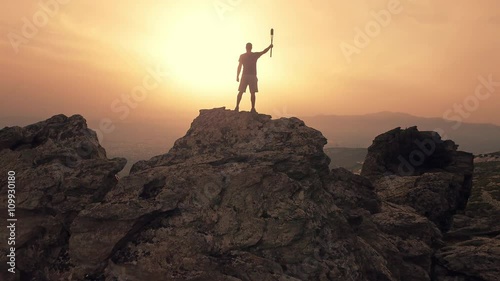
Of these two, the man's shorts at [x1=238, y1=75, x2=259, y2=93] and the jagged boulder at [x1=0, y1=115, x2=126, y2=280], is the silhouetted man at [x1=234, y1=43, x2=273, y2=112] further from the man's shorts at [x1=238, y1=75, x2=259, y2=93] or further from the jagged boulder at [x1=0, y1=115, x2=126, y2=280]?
the jagged boulder at [x1=0, y1=115, x2=126, y2=280]

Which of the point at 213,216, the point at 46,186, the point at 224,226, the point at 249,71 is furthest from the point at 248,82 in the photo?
the point at 46,186

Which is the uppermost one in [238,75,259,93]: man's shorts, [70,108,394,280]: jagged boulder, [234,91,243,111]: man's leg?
[238,75,259,93]: man's shorts

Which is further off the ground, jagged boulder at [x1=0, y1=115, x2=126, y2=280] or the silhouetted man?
the silhouetted man

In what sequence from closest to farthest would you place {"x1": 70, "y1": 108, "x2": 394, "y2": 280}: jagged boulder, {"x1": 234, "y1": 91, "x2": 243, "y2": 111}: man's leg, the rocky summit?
{"x1": 70, "y1": 108, "x2": 394, "y2": 280}: jagged boulder → the rocky summit → {"x1": 234, "y1": 91, "x2": 243, "y2": 111}: man's leg

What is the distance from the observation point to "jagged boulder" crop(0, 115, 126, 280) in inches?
742

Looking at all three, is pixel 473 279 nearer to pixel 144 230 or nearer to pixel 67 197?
pixel 144 230

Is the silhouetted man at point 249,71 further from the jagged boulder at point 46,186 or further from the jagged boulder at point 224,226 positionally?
the jagged boulder at point 46,186

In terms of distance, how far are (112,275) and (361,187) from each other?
858 inches

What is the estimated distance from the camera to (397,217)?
27.8 metres

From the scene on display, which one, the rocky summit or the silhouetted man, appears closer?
the rocky summit

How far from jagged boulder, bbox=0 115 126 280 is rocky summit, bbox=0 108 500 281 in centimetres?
7

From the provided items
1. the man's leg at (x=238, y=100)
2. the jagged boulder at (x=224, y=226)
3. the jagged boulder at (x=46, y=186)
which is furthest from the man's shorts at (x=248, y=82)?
the jagged boulder at (x=46, y=186)

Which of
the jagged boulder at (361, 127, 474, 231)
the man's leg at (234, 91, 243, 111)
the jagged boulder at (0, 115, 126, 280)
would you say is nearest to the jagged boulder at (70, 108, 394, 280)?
the jagged boulder at (0, 115, 126, 280)

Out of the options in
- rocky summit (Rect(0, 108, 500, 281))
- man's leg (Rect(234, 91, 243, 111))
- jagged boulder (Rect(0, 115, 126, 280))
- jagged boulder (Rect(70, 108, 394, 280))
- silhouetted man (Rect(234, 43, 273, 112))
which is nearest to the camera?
jagged boulder (Rect(70, 108, 394, 280))
